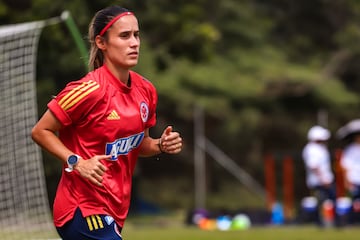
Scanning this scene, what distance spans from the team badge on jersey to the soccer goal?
25.7 ft

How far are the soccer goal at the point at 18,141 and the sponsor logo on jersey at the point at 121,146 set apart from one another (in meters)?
7.92

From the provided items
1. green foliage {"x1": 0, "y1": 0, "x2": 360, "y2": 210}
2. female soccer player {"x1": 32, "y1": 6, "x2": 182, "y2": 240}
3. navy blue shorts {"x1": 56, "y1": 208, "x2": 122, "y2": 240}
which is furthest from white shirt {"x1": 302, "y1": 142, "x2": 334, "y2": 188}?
navy blue shorts {"x1": 56, "y1": 208, "x2": 122, "y2": 240}

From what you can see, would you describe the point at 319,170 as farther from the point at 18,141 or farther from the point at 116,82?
the point at 116,82

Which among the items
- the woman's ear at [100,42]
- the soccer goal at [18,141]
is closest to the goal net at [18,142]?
the soccer goal at [18,141]

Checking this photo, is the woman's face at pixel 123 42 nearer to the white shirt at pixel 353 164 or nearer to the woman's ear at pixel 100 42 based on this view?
the woman's ear at pixel 100 42

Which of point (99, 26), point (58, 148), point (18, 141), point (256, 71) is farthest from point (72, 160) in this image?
point (256, 71)

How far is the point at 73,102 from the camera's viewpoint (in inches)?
214

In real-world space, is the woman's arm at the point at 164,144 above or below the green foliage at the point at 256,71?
below

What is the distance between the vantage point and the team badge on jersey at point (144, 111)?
18.7 ft

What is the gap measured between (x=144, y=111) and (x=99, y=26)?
1.68ft

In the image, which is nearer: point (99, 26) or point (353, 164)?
point (99, 26)

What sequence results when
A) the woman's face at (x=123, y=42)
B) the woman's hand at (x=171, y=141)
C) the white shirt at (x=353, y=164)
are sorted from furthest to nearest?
the white shirt at (x=353, y=164)
the woman's hand at (x=171, y=141)
the woman's face at (x=123, y=42)

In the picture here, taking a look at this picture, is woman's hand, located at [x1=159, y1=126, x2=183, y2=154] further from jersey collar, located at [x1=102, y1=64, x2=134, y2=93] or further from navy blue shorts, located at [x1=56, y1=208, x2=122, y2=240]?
navy blue shorts, located at [x1=56, y1=208, x2=122, y2=240]

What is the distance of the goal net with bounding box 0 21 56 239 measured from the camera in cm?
1391
